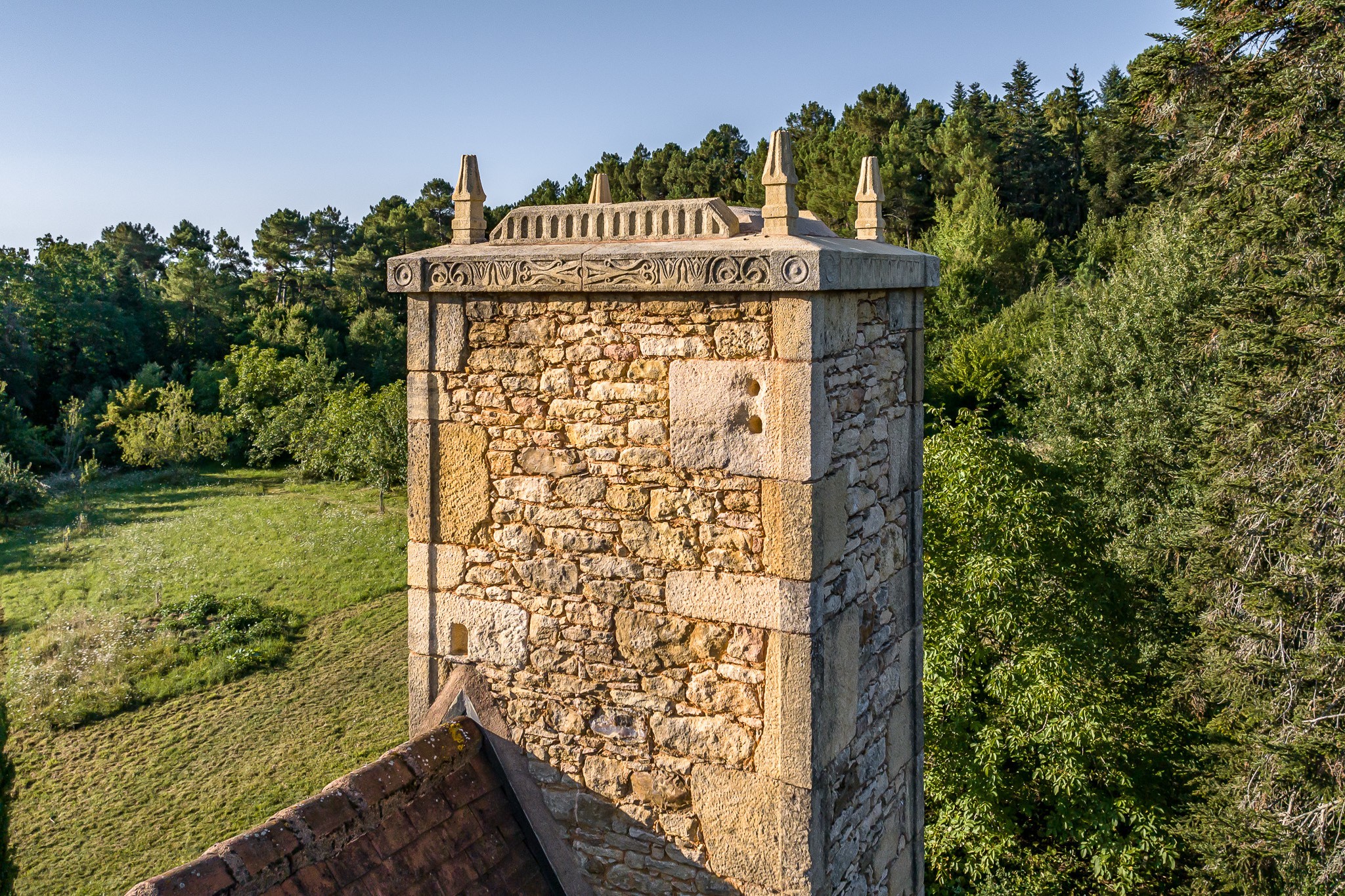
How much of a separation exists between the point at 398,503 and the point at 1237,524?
25.8 meters

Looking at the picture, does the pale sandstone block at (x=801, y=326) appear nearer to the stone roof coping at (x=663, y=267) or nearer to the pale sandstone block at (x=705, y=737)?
the stone roof coping at (x=663, y=267)

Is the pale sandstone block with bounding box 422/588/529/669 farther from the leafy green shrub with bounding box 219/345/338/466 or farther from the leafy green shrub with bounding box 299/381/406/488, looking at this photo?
the leafy green shrub with bounding box 219/345/338/466

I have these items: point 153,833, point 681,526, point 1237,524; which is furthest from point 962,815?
point 153,833

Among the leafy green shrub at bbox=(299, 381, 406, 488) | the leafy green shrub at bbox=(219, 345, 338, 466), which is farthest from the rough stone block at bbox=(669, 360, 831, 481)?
the leafy green shrub at bbox=(219, 345, 338, 466)

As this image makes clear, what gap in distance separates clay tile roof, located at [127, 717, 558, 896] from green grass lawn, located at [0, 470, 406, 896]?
450 inches

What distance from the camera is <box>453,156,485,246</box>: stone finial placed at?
16.3 feet

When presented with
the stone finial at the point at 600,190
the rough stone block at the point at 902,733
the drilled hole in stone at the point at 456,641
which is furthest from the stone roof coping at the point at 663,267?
the rough stone block at the point at 902,733

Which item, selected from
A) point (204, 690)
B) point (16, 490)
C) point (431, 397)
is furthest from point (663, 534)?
point (16, 490)

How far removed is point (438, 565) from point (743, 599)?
5.17ft

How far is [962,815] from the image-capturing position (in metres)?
11.0

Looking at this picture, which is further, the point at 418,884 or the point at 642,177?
the point at 642,177

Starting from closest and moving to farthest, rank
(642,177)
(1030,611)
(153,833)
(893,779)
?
(893,779)
(1030,611)
(153,833)
(642,177)

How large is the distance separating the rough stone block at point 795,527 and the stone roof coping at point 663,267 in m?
0.80

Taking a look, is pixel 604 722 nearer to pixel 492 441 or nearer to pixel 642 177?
pixel 492 441
